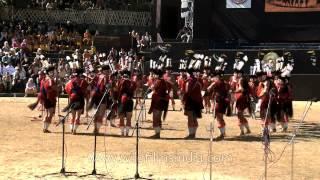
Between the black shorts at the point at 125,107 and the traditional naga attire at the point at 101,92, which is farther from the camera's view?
the traditional naga attire at the point at 101,92

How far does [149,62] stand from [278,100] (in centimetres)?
1584

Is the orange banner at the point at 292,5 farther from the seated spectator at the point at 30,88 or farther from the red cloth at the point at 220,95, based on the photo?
the red cloth at the point at 220,95

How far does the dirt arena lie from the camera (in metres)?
13.0

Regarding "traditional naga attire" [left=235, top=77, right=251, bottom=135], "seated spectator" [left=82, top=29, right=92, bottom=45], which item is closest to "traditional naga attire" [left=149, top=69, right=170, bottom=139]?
"traditional naga attire" [left=235, top=77, right=251, bottom=135]

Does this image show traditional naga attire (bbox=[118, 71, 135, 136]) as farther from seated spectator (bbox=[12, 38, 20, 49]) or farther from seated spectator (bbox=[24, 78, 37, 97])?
seated spectator (bbox=[12, 38, 20, 49])

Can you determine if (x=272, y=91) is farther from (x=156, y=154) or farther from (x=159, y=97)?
(x=156, y=154)

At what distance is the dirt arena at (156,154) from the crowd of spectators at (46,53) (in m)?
11.6

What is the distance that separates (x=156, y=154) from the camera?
15141mm

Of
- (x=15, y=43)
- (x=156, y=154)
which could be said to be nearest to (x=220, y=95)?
(x=156, y=154)

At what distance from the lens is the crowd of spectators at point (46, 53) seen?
33275 mm

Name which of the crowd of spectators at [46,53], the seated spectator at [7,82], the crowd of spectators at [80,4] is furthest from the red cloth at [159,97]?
the crowd of spectators at [80,4]

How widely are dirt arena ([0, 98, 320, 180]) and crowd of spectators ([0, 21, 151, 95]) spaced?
11.6m

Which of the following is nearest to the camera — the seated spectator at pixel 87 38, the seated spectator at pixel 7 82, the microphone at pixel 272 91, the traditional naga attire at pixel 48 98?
the microphone at pixel 272 91

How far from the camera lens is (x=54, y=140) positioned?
17.2 metres
